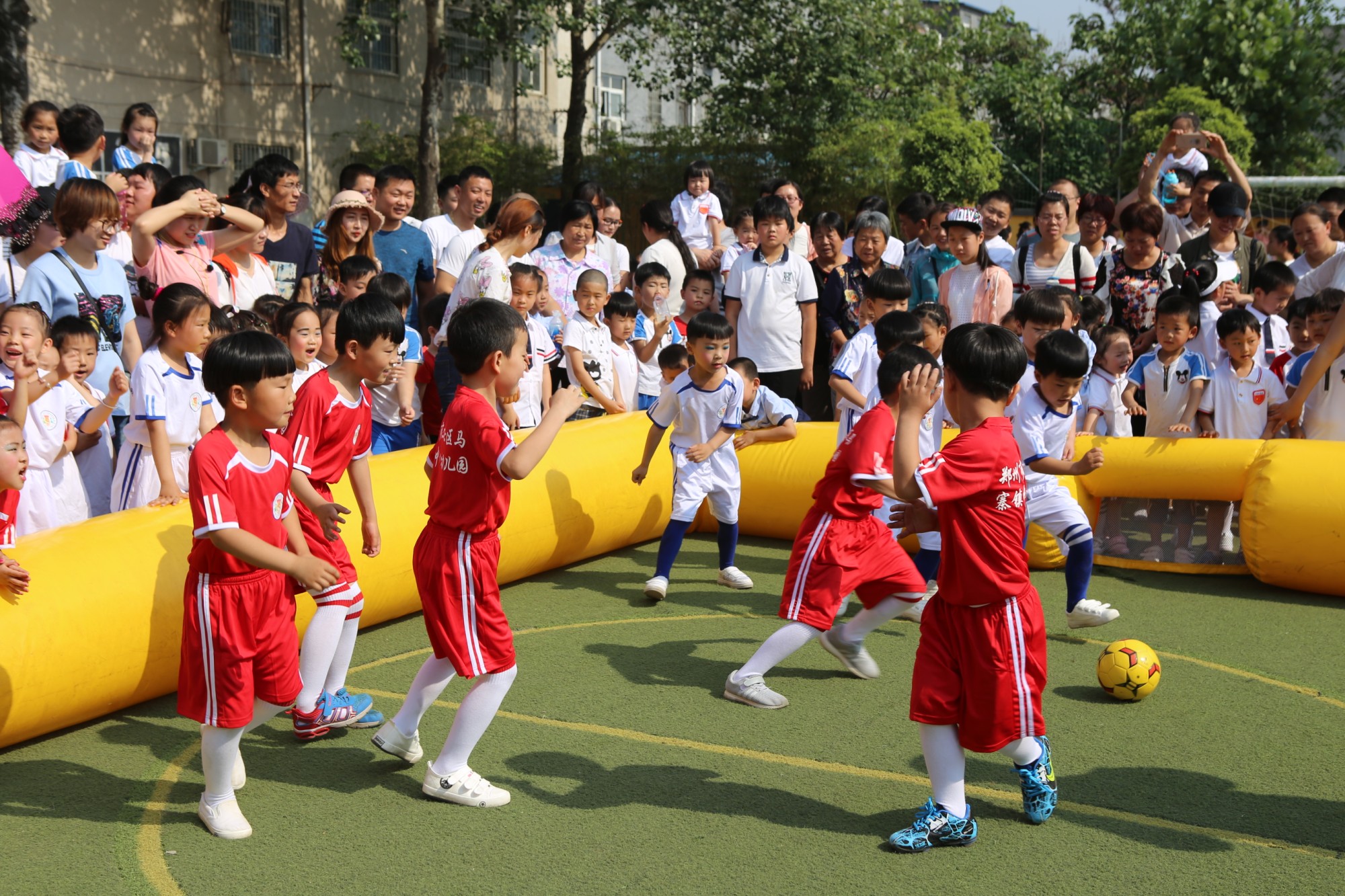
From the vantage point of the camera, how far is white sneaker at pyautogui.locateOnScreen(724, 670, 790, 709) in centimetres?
539

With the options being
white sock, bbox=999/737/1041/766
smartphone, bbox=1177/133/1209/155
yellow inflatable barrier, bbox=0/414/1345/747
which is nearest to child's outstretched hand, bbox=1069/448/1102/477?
white sock, bbox=999/737/1041/766

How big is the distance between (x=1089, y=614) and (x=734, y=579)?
6.82 feet

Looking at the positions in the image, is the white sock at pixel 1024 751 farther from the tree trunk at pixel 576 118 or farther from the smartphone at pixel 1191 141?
the tree trunk at pixel 576 118

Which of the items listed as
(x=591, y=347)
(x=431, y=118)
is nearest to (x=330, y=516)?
(x=591, y=347)

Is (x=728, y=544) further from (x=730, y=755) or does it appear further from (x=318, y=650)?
(x=318, y=650)

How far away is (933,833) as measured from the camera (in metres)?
4.01

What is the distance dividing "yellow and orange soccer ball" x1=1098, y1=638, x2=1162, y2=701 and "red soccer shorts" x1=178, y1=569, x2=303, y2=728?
11.3ft

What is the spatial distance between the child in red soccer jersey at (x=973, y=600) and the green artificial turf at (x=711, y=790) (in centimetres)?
27

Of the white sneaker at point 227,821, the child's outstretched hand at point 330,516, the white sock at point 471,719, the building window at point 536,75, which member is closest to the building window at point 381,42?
the building window at point 536,75

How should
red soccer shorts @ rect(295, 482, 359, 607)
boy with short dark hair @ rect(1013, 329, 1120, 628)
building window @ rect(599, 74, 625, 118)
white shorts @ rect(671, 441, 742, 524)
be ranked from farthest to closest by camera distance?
building window @ rect(599, 74, 625, 118) → white shorts @ rect(671, 441, 742, 524) → boy with short dark hair @ rect(1013, 329, 1120, 628) → red soccer shorts @ rect(295, 482, 359, 607)

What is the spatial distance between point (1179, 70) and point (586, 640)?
25720 mm

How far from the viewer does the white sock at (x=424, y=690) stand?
4.45 metres

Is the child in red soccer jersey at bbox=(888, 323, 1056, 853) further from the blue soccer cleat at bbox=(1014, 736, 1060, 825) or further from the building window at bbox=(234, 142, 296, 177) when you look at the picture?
the building window at bbox=(234, 142, 296, 177)

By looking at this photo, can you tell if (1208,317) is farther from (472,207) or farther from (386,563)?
(386,563)
